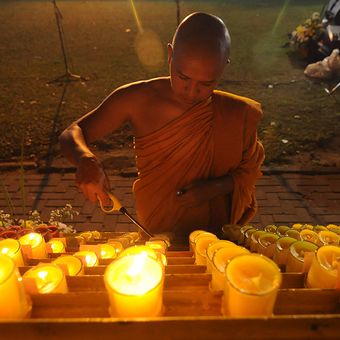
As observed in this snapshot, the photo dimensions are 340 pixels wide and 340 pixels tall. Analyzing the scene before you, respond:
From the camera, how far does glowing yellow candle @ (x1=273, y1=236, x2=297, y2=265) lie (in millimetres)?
1646

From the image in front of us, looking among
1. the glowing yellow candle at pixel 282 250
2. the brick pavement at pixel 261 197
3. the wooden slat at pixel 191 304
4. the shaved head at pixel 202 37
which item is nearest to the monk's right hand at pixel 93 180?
the shaved head at pixel 202 37

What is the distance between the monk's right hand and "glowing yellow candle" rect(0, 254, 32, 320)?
3.82ft

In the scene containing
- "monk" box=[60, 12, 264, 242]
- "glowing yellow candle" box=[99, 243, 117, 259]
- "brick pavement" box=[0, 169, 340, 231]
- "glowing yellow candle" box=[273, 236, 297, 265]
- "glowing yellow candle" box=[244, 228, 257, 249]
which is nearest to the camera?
"glowing yellow candle" box=[273, 236, 297, 265]

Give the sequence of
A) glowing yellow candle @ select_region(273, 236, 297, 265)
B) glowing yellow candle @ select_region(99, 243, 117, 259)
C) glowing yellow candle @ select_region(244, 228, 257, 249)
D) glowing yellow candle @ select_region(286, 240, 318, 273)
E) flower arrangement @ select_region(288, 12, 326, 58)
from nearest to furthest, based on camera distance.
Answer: glowing yellow candle @ select_region(286, 240, 318, 273) → glowing yellow candle @ select_region(273, 236, 297, 265) → glowing yellow candle @ select_region(99, 243, 117, 259) → glowing yellow candle @ select_region(244, 228, 257, 249) → flower arrangement @ select_region(288, 12, 326, 58)

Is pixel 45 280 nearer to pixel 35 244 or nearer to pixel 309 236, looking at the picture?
pixel 35 244

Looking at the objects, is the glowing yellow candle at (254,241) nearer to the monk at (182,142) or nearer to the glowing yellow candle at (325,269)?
the monk at (182,142)

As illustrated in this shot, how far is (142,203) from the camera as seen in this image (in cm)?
299

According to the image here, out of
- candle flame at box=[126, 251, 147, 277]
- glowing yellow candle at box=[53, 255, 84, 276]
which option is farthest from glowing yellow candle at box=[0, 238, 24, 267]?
candle flame at box=[126, 251, 147, 277]

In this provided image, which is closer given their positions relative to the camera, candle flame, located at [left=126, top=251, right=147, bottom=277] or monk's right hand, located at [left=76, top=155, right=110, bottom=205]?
candle flame, located at [left=126, top=251, right=147, bottom=277]

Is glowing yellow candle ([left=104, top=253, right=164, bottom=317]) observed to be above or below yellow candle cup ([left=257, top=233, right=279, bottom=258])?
above

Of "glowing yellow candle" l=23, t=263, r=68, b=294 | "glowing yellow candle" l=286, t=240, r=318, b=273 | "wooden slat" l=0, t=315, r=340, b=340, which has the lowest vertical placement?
"glowing yellow candle" l=286, t=240, r=318, b=273

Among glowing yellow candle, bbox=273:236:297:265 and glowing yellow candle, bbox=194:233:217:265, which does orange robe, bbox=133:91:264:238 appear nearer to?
glowing yellow candle, bbox=194:233:217:265

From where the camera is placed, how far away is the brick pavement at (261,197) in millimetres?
4570

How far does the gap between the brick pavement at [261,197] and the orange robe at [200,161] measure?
1.64 m
